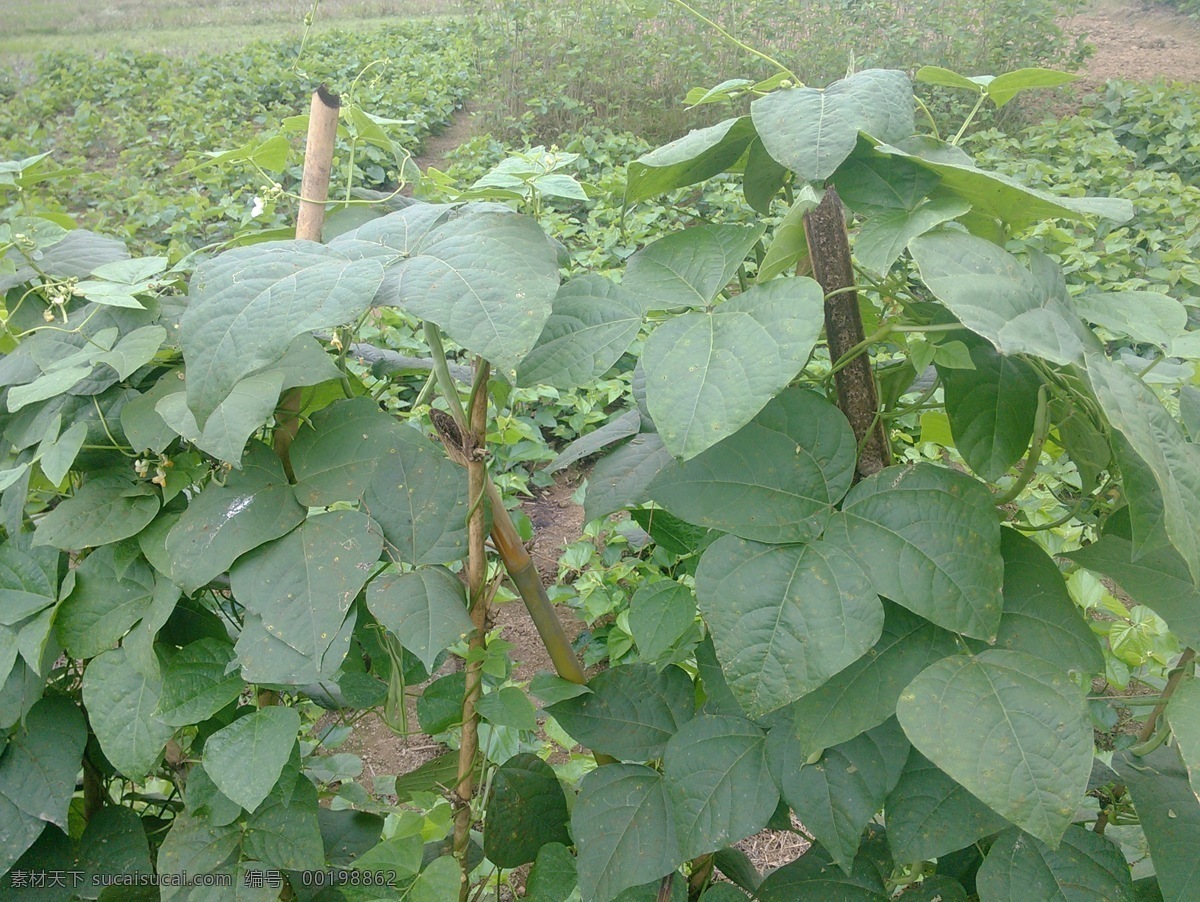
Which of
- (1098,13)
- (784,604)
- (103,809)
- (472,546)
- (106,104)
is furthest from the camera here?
(1098,13)

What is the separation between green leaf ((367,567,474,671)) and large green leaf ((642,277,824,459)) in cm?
28

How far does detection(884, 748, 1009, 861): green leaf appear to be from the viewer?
742mm

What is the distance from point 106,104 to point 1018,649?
710 centimetres

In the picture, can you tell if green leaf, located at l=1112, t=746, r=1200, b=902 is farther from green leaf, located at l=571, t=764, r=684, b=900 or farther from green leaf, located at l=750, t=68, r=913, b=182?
green leaf, located at l=750, t=68, r=913, b=182

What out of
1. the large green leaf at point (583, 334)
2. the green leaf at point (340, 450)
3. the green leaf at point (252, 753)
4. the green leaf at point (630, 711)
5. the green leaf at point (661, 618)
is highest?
the large green leaf at point (583, 334)

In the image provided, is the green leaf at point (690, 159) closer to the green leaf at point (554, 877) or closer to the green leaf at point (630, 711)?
the green leaf at point (630, 711)

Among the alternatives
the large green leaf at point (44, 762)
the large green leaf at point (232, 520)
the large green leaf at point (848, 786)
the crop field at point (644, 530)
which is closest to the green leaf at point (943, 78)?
the crop field at point (644, 530)

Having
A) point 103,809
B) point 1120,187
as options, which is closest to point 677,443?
point 103,809

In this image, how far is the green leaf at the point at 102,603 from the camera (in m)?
0.91

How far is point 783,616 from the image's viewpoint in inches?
27.0

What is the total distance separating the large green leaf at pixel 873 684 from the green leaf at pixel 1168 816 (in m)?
0.23

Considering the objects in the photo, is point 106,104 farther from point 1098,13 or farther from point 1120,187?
point 1098,13

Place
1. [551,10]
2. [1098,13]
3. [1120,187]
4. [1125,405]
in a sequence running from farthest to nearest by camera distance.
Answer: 1. [1098,13]
2. [551,10]
3. [1120,187]
4. [1125,405]

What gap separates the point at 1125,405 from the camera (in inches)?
22.9
